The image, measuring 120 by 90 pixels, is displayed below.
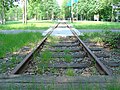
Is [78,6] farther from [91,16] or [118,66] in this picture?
[118,66]

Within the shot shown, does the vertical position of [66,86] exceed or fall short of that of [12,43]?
it falls short

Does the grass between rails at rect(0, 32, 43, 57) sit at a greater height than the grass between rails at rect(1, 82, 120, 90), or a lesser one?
greater

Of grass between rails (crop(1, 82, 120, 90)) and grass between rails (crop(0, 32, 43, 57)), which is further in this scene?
grass between rails (crop(0, 32, 43, 57))

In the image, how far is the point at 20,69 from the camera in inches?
219

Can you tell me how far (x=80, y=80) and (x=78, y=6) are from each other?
88.2 m

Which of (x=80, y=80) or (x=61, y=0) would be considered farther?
(x=61, y=0)

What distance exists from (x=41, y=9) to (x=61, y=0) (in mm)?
44267

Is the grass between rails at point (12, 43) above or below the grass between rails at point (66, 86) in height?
above

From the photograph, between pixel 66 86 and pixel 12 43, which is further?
pixel 12 43

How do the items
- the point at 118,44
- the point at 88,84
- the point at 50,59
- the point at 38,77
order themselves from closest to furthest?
the point at 88,84 < the point at 38,77 < the point at 50,59 < the point at 118,44

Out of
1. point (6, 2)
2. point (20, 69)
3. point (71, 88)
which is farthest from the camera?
point (6, 2)

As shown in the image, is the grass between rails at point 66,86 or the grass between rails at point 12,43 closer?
the grass between rails at point 66,86

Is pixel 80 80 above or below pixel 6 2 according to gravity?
below

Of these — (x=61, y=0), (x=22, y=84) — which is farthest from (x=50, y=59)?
(x=61, y=0)
